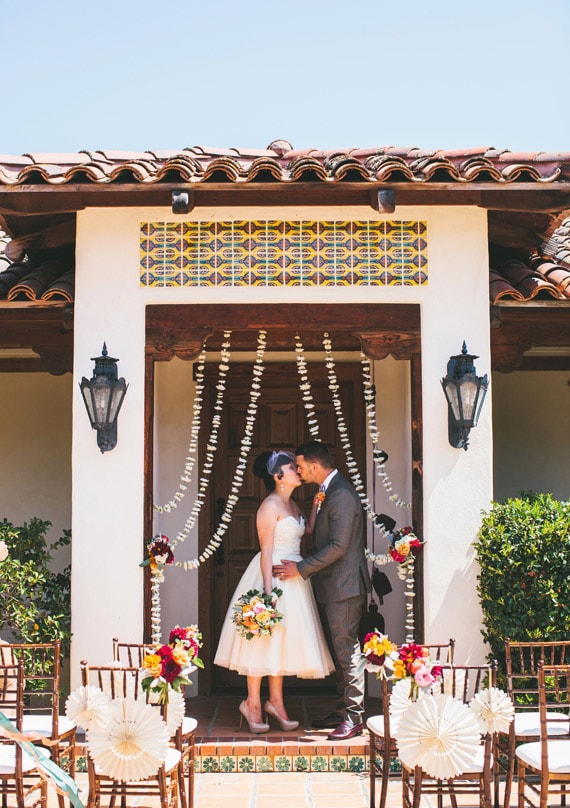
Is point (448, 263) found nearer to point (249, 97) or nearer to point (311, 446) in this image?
point (311, 446)

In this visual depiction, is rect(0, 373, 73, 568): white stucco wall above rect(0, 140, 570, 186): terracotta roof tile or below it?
below

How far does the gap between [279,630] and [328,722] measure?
758 mm

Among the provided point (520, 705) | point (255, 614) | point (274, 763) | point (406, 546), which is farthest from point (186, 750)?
point (406, 546)

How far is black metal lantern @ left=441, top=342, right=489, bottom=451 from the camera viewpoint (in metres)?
5.94

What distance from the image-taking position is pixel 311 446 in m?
6.45

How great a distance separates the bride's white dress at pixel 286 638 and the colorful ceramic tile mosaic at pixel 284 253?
5.61 feet

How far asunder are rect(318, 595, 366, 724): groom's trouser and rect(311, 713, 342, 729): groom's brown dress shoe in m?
0.08

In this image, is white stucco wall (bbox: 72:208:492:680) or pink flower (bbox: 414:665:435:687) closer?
pink flower (bbox: 414:665:435:687)

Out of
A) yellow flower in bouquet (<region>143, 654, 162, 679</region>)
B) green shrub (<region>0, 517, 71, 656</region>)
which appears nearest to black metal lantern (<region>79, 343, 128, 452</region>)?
green shrub (<region>0, 517, 71, 656</region>)

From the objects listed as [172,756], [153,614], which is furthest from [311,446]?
[172,756]

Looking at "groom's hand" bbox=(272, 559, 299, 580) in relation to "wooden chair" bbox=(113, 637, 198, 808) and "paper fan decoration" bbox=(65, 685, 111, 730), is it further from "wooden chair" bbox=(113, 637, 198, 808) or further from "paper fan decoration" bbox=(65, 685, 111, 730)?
"paper fan decoration" bbox=(65, 685, 111, 730)

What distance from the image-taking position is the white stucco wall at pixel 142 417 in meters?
6.00

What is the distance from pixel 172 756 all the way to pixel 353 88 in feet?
19.7

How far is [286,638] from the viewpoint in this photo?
6.05 metres
